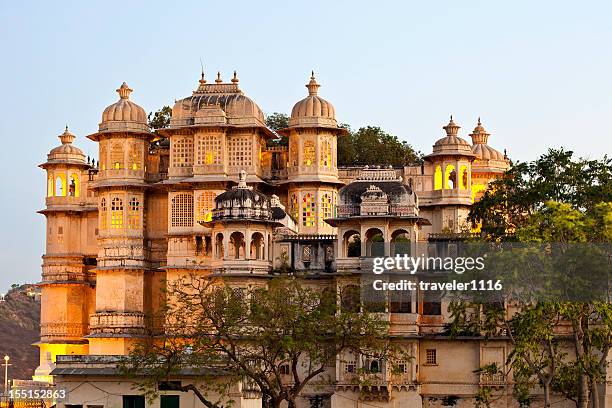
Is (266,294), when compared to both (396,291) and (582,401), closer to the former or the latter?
(396,291)

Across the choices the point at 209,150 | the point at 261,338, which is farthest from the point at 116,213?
the point at 261,338

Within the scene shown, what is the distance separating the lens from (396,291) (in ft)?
169

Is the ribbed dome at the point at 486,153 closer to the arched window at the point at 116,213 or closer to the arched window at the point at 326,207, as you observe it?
the arched window at the point at 326,207

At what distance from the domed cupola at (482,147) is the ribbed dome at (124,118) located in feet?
55.0

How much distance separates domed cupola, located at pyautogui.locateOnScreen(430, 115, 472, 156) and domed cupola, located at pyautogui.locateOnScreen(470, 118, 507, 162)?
4.33m

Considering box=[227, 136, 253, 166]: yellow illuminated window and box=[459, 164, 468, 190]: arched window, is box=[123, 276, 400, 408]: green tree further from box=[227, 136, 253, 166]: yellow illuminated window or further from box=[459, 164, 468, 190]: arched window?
box=[459, 164, 468, 190]: arched window

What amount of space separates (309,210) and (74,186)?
1354cm

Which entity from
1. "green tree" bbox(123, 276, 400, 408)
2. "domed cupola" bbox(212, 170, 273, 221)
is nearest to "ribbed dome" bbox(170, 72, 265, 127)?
"domed cupola" bbox(212, 170, 273, 221)

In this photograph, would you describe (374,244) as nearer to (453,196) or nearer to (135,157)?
(453,196)

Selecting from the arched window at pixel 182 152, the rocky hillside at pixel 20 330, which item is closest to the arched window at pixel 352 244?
the arched window at pixel 182 152

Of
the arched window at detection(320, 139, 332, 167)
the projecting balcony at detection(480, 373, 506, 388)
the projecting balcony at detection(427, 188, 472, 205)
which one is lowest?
the projecting balcony at detection(480, 373, 506, 388)

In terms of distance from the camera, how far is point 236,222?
53594mm

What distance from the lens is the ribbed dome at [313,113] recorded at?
2557 inches

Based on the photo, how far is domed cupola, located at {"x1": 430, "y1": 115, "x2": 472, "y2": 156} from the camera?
66688 millimetres
